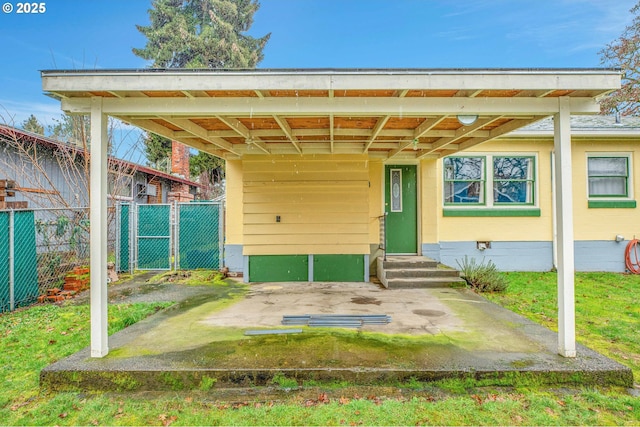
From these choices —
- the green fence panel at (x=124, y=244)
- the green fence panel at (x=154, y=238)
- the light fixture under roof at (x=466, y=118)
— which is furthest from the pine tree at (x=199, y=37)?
the light fixture under roof at (x=466, y=118)

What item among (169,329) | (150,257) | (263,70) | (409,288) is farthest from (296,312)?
(150,257)

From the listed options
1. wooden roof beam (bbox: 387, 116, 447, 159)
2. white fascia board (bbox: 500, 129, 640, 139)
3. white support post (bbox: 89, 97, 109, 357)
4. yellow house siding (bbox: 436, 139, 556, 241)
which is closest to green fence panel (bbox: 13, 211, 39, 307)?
white support post (bbox: 89, 97, 109, 357)

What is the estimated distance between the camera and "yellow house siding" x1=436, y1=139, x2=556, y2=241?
27.6ft

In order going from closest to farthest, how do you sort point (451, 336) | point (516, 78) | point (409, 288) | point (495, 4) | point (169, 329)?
point (516, 78), point (451, 336), point (169, 329), point (409, 288), point (495, 4)

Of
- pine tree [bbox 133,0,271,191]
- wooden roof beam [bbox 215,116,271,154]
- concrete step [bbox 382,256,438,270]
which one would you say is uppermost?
pine tree [bbox 133,0,271,191]

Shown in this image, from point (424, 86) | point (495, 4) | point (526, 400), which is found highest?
point (495, 4)

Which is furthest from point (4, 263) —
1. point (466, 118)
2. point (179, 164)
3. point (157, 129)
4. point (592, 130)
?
point (592, 130)

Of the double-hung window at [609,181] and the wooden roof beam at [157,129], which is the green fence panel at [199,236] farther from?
the double-hung window at [609,181]

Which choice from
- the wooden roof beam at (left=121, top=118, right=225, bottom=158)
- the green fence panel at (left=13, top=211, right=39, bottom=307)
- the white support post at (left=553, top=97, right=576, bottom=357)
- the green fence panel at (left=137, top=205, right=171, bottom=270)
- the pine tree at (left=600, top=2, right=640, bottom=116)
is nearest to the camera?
the white support post at (left=553, top=97, right=576, bottom=357)

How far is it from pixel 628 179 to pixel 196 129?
10.1 meters

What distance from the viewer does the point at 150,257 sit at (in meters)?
8.75

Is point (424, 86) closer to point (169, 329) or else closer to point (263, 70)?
point (263, 70)

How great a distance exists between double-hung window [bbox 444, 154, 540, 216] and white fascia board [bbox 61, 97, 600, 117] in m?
4.89

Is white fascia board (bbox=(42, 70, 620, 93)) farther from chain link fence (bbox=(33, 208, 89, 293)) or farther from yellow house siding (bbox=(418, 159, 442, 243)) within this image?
yellow house siding (bbox=(418, 159, 442, 243))
